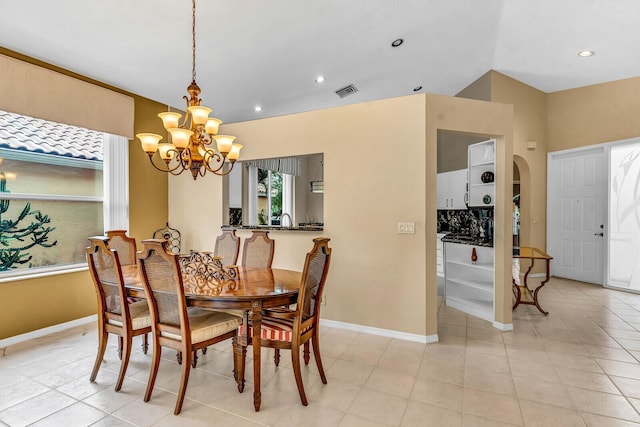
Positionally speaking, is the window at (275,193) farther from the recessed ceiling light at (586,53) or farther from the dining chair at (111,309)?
the recessed ceiling light at (586,53)

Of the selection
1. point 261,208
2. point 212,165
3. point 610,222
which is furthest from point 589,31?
point 261,208

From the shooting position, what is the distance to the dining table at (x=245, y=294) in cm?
214

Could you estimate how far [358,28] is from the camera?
3.64 meters

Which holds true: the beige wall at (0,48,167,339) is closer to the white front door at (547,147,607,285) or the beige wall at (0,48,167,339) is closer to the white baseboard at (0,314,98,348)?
the white baseboard at (0,314,98,348)

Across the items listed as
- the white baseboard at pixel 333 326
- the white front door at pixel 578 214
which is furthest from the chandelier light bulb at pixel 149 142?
the white front door at pixel 578 214

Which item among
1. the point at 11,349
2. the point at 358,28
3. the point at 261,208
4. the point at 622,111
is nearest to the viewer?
the point at 11,349

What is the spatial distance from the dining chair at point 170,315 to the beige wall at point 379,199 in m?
1.65

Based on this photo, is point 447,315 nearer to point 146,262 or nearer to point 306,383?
point 306,383

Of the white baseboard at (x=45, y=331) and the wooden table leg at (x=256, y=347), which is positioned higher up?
the wooden table leg at (x=256, y=347)

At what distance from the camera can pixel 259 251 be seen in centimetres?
334

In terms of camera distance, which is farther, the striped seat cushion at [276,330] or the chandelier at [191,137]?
the chandelier at [191,137]

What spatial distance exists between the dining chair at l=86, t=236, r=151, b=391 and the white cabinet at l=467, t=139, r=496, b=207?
4.14m

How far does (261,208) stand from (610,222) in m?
6.17

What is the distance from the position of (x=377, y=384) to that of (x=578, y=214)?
224 inches
